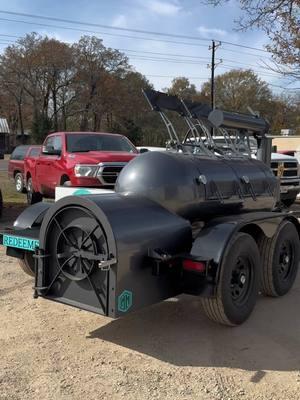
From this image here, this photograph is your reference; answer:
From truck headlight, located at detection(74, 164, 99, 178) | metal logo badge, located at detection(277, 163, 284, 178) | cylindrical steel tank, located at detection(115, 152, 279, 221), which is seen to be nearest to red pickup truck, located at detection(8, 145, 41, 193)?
truck headlight, located at detection(74, 164, 99, 178)

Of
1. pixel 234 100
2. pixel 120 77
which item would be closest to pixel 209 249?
pixel 120 77

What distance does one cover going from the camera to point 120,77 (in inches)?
2516

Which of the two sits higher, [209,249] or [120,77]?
[120,77]

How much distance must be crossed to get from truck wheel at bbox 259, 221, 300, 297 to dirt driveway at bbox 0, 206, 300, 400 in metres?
0.26

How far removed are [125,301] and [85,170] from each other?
605cm

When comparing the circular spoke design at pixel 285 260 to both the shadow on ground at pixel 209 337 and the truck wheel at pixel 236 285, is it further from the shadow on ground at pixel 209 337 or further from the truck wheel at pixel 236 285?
the truck wheel at pixel 236 285

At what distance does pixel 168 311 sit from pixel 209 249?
119 cm

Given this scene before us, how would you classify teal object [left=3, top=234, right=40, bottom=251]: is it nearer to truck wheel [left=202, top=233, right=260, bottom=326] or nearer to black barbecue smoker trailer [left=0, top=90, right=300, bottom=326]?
black barbecue smoker trailer [left=0, top=90, right=300, bottom=326]

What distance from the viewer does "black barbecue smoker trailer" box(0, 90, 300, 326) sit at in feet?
14.0

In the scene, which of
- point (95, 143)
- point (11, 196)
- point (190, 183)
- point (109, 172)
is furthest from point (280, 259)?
point (11, 196)

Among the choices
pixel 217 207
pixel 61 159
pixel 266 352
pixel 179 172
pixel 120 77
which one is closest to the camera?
pixel 266 352

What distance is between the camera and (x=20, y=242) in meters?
5.03

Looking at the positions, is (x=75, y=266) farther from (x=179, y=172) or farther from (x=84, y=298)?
(x=179, y=172)

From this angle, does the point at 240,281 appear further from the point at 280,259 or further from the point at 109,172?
the point at 109,172
